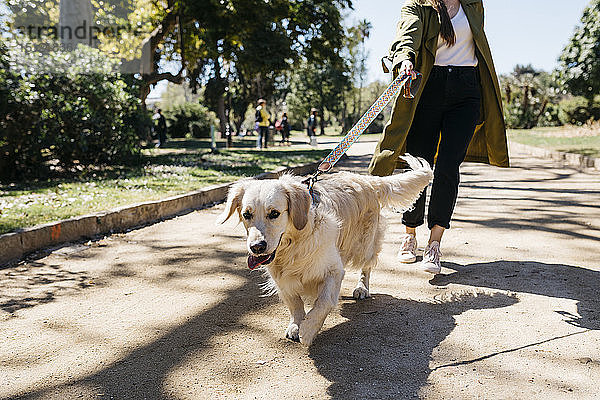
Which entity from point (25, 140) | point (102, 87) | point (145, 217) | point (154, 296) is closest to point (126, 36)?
point (102, 87)

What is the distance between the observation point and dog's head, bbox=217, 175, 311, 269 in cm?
289

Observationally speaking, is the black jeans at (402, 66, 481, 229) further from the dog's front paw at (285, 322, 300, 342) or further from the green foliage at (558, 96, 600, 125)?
the green foliage at (558, 96, 600, 125)

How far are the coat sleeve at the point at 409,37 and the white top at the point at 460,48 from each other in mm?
243

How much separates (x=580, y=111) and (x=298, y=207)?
110 feet

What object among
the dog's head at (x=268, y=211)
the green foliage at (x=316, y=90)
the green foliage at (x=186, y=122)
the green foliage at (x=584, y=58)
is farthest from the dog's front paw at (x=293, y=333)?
the green foliage at (x=316, y=90)

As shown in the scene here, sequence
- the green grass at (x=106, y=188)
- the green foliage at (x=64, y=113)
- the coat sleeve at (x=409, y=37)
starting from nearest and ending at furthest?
1. the coat sleeve at (x=409, y=37)
2. the green grass at (x=106, y=188)
3. the green foliage at (x=64, y=113)

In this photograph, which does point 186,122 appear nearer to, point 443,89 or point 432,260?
point 443,89

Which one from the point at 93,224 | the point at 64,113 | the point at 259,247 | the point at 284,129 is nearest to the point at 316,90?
the point at 284,129

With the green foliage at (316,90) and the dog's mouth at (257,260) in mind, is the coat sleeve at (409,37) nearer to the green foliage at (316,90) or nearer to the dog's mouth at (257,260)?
the dog's mouth at (257,260)

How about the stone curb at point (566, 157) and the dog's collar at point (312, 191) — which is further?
the stone curb at point (566, 157)

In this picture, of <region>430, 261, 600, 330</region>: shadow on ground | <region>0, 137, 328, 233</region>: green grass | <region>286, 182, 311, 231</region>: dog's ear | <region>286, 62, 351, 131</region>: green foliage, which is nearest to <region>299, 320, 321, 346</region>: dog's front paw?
<region>286, 182, 311, 231</region>: dog's ear

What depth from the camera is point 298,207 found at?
309 cm

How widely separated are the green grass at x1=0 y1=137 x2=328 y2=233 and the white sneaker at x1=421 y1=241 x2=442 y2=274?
424 centimetres

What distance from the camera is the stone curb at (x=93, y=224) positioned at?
209 inches
